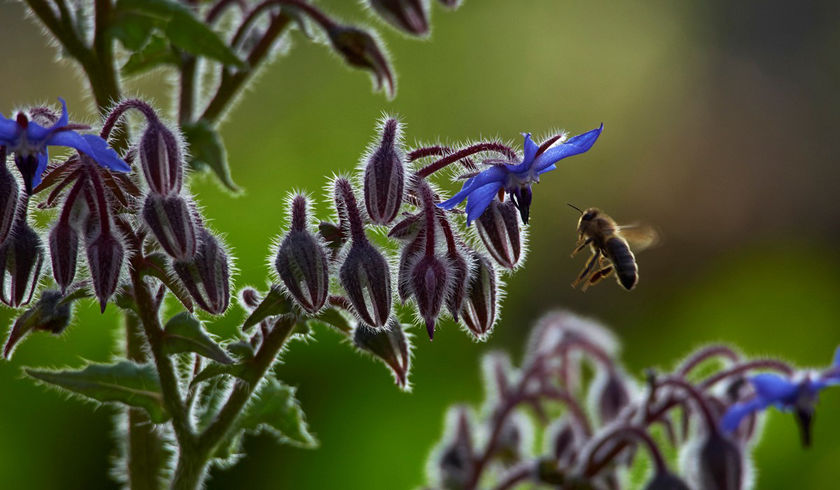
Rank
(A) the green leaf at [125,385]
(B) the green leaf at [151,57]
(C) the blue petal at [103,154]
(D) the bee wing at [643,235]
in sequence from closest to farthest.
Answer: (C) the blue petal at [103,154] → (A) the green leaf at [125,385] → (B) the green leaf at [151,57] → (D) the bee wing at [643,235]

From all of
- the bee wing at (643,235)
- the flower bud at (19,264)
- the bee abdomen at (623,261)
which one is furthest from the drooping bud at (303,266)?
the bee wing at (643,235)

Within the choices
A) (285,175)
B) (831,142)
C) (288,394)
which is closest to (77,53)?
(288,394)

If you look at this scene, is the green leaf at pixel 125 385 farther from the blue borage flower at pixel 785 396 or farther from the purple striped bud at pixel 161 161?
the blue borage flower at pixel 785 396

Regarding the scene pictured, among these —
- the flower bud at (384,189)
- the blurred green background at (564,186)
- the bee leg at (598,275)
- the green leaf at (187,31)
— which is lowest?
the flower bud at (384,189)

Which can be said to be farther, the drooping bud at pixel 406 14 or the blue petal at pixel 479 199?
the drooping bud at pixel 406 14

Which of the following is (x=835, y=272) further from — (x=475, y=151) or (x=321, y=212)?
(x=475, y=151)

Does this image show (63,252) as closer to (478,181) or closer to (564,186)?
(478,181)

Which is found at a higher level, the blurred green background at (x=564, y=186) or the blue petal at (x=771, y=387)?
the blurred green background at (x=564, y=186)

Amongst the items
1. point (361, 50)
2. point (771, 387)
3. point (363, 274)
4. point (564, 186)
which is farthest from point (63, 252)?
point (564, 186)

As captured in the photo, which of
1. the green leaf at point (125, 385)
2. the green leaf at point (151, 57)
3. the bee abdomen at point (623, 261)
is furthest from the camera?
the bee abdomen at point (623, 261)
